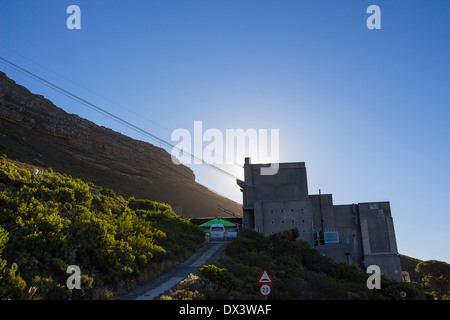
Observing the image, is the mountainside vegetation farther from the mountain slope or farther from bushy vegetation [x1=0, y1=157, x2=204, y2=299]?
the mountain slope

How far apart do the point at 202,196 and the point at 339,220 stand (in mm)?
74254

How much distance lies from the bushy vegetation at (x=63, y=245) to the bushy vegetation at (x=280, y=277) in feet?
10.6

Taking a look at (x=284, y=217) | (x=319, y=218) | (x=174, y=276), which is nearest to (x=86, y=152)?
(x=284, y=217)

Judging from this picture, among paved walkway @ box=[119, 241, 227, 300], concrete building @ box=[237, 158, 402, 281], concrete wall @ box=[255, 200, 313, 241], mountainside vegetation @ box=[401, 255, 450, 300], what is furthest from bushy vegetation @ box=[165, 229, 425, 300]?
mountainside vegetation @ box=[401, 255, 450, 300]

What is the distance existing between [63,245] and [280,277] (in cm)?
1146

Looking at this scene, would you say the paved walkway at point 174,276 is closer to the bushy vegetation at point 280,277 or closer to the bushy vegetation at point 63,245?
the bushy vegetation at point 63,245

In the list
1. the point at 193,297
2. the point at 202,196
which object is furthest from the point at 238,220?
the point at 202,196

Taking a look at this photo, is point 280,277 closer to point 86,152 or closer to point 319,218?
point 319,218

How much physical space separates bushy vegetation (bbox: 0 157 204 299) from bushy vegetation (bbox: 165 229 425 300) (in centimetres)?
324

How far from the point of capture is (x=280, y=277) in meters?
18.5

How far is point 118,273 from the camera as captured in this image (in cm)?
1447

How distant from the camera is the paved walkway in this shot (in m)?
13.3

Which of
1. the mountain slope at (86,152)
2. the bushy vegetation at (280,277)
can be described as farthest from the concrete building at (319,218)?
the mountain slope at (86,152)

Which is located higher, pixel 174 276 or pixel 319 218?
pixel 319 218
